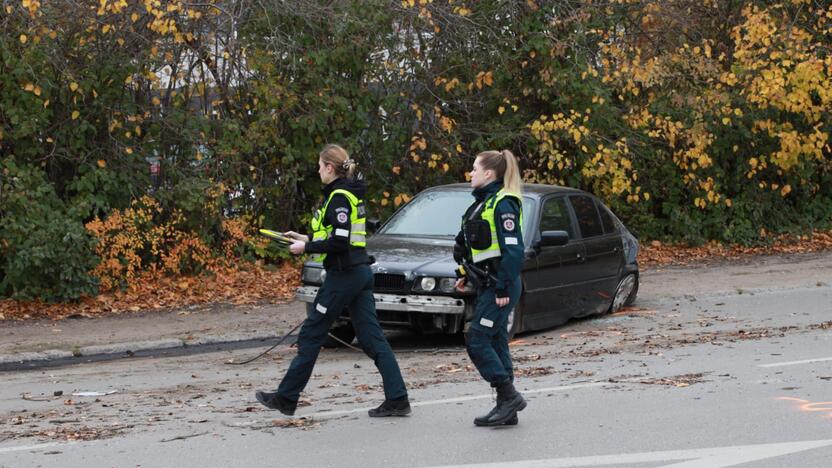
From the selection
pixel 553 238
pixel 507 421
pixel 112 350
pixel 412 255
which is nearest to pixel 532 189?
pixel 553 238

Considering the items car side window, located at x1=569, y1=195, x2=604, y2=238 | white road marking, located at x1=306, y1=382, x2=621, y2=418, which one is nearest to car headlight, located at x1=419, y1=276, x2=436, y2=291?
white road marking, located at x1=306, y1=382, x2=621, y2=418

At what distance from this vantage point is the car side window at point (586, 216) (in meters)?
13.2

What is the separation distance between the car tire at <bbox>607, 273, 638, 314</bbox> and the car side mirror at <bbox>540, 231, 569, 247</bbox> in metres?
2.24

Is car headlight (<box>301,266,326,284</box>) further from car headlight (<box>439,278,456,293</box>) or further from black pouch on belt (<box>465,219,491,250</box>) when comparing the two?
black pouch on belt (<box>465,219,491,250</box>)

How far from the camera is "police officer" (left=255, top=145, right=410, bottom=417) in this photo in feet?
25.9

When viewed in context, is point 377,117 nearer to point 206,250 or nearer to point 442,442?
point 206,250

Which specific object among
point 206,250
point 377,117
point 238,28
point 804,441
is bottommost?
point 804,441

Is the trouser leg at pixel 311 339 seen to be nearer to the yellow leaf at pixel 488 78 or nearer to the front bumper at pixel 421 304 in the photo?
the front bumper at pixel 421 304

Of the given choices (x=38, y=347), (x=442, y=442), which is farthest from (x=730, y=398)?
(x=38, y=347)

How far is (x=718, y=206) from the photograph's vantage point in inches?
827

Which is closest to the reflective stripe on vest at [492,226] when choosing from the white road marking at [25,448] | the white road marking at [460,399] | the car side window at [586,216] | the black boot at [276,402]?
the white road marking at [460,399]

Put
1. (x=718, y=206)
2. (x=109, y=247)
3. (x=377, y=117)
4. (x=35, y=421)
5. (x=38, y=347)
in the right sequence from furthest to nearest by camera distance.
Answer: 1. (x=718, y=206)
2. (x=377, y=117)
3. (x=109, y=247)
4. (x=38, y=347)
5. (x=35, y=421)

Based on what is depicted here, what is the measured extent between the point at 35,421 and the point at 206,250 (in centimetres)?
792

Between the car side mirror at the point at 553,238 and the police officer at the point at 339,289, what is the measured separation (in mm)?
3637
